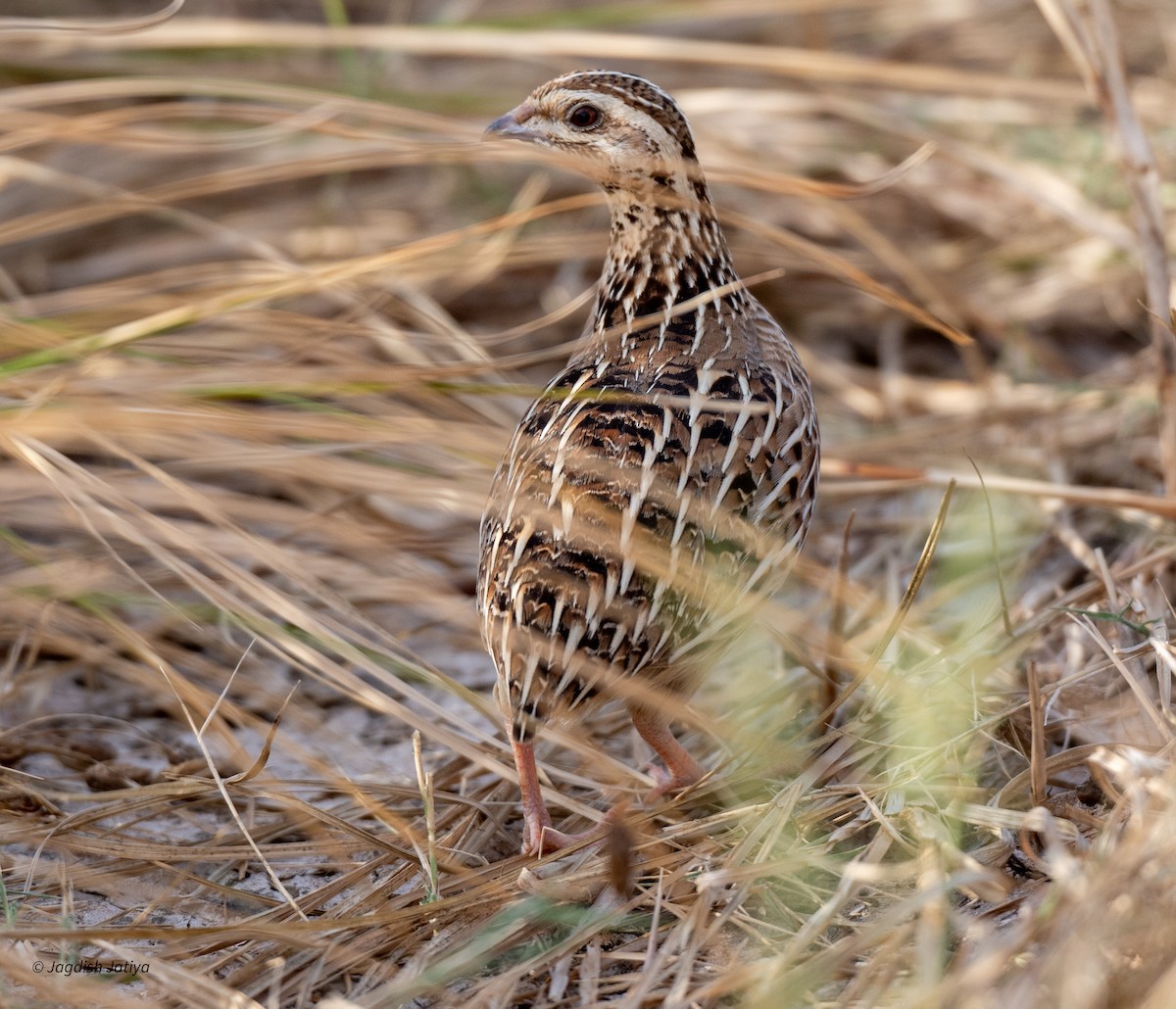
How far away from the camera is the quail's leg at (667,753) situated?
122 inches

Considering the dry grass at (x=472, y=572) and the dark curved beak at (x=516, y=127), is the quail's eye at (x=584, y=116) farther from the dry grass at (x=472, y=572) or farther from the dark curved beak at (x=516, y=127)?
the dry grass at (x=472, y=572)

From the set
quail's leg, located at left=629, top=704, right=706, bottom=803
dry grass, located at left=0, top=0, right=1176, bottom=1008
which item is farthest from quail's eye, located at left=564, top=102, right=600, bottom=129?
quail's leg, located at left=629, top=704, right=706, bottom=803

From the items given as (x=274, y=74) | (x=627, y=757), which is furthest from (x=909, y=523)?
(x=274, y=74)

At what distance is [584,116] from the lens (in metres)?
3.32

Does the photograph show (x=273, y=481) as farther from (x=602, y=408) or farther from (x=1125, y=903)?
(x=1125, y=903)

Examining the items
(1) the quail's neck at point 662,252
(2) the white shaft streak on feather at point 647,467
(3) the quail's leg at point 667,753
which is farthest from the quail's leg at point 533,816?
(1) the quail's neck at point 662,252

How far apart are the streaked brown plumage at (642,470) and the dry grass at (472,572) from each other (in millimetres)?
190

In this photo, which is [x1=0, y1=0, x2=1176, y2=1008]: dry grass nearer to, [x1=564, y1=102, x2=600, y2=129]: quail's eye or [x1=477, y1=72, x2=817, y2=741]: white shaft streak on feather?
[x1=477, y1=72, x2=817, y2=741]: white shaft streak on feather

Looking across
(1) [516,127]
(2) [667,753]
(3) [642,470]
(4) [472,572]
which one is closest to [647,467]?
(3) [642,470]

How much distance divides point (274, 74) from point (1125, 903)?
4608mm

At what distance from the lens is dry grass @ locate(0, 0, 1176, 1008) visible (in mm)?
2457

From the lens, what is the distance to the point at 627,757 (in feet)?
11.6

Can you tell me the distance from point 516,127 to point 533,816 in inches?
69.0

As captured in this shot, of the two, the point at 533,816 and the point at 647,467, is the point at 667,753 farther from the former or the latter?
the point at 647,467
